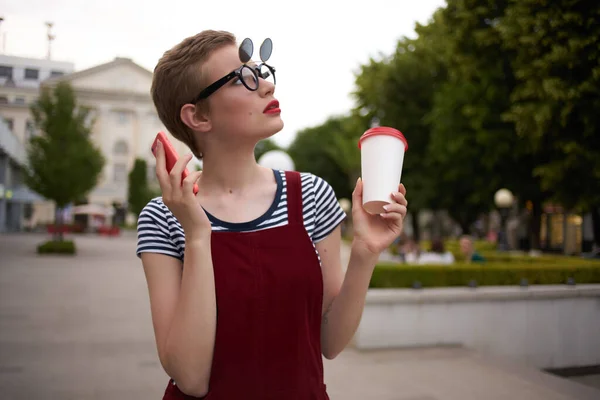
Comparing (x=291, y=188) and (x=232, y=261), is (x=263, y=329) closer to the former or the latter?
(x=232, y=261)

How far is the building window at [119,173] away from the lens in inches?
2628

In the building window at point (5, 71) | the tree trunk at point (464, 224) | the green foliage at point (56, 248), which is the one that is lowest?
the green foliage at point (56, 248)

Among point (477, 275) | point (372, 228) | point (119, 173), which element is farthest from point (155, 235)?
point (119, 173)

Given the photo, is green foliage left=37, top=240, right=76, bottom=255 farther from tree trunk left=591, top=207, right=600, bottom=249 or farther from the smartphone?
the smartphone

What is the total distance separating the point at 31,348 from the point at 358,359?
4.43 metres

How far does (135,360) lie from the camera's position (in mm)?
6758

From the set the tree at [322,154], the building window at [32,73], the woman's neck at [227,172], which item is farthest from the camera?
the tree at [322,154]

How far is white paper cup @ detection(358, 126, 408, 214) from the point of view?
167 cm

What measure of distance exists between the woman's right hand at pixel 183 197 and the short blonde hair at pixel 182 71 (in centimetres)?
32

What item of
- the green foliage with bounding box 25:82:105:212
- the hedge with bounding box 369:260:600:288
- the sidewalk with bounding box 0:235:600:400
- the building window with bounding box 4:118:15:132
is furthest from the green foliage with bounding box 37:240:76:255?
the hedge with bounding box 369:260:600:288

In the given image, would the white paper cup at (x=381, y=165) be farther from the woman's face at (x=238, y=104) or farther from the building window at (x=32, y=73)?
the building window at (x=32, y=73)

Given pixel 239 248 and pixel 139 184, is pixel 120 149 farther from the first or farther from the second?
pixel 239 248

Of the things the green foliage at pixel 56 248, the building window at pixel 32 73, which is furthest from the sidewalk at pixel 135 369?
the green foliage at pixel 56 248

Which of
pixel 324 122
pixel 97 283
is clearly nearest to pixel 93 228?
pixel 324 122
